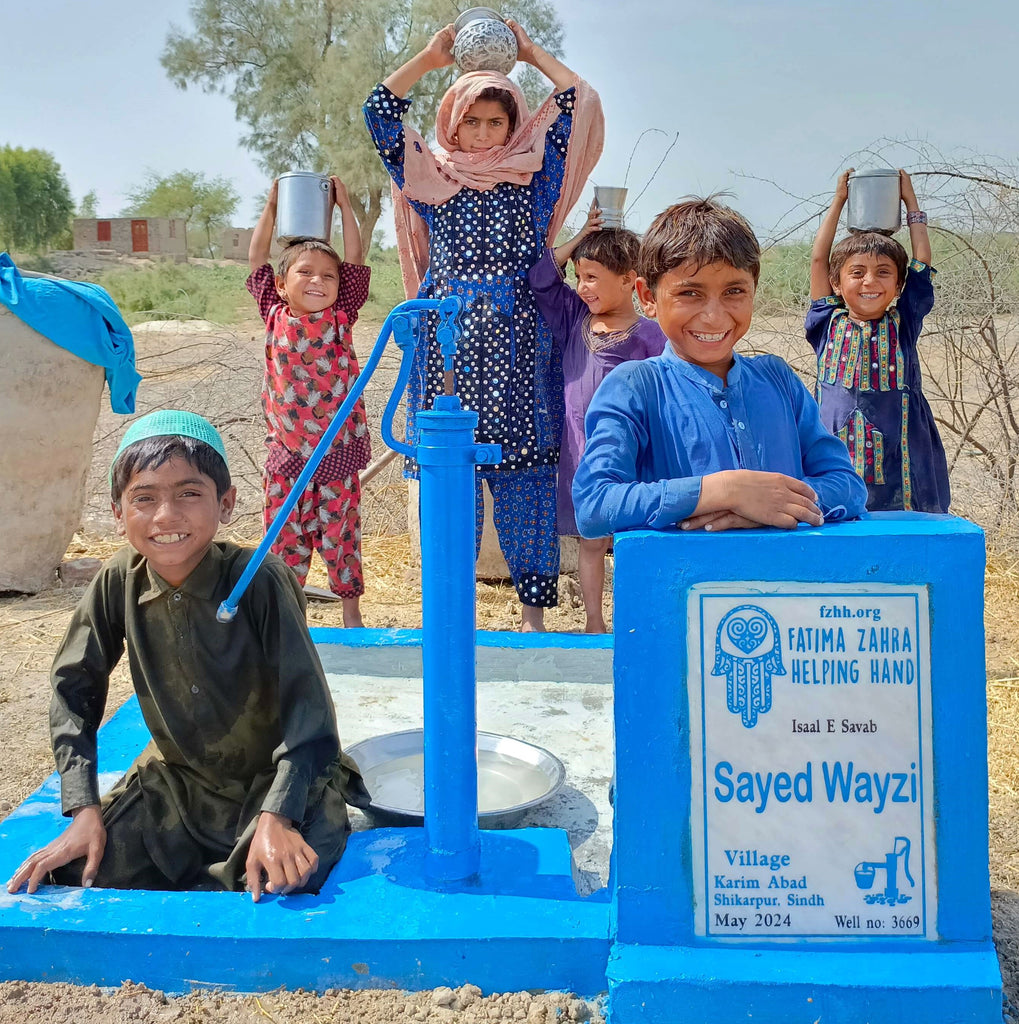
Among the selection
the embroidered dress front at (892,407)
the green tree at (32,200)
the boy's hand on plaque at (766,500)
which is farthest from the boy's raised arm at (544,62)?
the green tree at (32,200)

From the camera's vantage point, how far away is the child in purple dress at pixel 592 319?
3871 millimetres

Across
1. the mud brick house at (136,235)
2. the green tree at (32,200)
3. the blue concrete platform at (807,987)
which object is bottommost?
the blue concrete platform at (807,987)

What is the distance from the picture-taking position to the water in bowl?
105 inches

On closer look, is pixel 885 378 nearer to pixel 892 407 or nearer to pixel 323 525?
pixel 892 407

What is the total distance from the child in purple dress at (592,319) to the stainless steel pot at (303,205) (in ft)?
2.71

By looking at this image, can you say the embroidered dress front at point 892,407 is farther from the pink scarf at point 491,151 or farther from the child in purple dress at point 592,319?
the pink scarf at point 491,151

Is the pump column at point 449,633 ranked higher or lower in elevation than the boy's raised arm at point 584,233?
lower

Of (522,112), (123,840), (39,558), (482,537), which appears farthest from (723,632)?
(39,558)

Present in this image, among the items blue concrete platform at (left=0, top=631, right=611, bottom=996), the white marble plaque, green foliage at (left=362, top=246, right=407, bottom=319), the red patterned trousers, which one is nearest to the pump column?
blue concrete platform at (left=0, top=631, right=611, bottom=996)

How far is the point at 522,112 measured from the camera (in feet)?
13.0

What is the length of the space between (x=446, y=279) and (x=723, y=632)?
8.23 ft

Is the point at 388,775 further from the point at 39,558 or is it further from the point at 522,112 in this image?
the point at 39,558

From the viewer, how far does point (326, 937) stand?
188 cm

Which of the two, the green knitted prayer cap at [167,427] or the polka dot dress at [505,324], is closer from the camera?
the green knitted prayer cap at [167,427]
